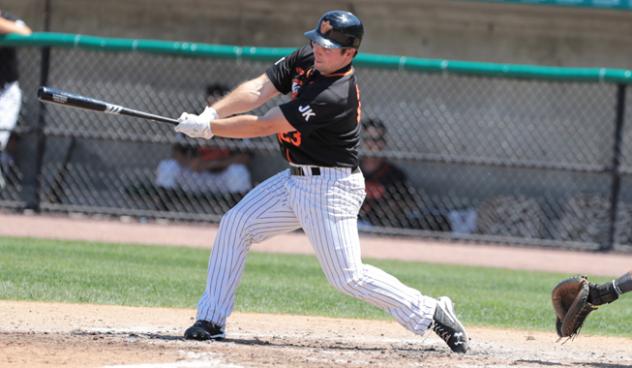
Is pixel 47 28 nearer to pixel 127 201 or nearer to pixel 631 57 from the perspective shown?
pixel 127 201

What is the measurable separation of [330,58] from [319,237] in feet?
3.02

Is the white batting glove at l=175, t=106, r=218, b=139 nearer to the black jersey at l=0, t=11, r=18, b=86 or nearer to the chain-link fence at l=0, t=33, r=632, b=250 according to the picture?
the chain-link fence at l=0, t=33, r=632, b=250

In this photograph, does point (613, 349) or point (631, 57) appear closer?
point (613, 349)

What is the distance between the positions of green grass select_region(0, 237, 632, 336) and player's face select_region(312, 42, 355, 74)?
2412 mm

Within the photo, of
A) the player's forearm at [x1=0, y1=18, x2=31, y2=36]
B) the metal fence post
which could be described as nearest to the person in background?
the metal fence post

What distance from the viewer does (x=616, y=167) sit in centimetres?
1224

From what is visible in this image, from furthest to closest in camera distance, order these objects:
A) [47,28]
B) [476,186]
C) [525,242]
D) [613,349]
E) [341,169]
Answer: [47,28] < [476,186] < [525,242] < [613,349] < [341,169]

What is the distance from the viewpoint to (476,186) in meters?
13.2

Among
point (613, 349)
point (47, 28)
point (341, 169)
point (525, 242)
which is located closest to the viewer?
point (341, 169)

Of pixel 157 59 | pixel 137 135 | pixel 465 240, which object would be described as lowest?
pixel 465 240

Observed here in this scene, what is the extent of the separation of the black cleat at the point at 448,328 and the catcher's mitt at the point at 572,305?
1.82 ft

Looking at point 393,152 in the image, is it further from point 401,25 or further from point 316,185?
point 316,185

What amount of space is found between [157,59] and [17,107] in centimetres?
183

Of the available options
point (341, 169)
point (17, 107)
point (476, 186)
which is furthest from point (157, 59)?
point (341, 169)
